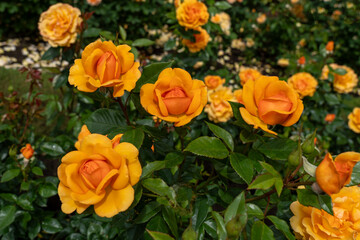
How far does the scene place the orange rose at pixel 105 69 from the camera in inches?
23.5

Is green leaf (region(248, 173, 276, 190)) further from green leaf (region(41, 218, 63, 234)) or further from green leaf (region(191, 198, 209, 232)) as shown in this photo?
green leaf (region(41, 218, 63, 234))

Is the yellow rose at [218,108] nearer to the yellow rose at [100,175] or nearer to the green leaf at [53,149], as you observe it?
the green leaf at [53,149]

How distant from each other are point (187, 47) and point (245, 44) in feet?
7.75

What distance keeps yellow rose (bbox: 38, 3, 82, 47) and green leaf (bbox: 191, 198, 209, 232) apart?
916mm

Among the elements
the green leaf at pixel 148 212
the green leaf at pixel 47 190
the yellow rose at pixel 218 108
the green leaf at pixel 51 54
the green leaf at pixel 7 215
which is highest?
the green leaf at pixel 148 212

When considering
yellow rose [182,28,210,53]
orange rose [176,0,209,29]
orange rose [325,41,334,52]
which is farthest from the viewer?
orange rose [325,41,334,52]

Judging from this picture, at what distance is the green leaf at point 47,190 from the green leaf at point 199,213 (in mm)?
776

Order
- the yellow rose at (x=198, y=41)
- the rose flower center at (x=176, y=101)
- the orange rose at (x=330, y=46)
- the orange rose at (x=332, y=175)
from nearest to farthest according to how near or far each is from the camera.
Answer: the orange rose at (x=332, y=175)
the rose flower center at (x=176, y=101)
the yellow rose at (x=198, y=41)
the orange rose at (x=330, y=46)

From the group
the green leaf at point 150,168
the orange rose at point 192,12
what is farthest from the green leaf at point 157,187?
the orange rose at point 192,12

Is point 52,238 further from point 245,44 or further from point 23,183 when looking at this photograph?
point 245,44

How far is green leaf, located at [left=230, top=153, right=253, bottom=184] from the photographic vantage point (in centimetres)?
61

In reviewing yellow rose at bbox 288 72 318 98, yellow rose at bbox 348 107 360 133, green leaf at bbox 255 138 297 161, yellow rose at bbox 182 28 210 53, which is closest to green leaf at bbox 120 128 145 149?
green leaf at bbox 255 138 297 161

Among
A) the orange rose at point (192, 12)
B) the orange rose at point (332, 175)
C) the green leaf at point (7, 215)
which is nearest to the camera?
the orange rose at point (332, 175)

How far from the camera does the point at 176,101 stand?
593 millimetres
